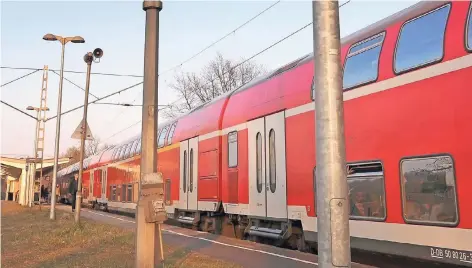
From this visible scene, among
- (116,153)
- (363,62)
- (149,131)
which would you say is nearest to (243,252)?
(149,131)

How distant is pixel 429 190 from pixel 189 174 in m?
9.04

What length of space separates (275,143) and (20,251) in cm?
594

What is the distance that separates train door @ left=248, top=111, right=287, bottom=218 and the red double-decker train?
2 centimetres

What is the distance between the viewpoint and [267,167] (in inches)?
382

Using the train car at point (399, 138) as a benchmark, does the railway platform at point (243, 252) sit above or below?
below

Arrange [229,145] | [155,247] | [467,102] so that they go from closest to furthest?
[467,102] → [155,247] → [229,145]

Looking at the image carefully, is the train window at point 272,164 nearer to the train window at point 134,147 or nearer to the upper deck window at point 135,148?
the upper deck window at point 135,148

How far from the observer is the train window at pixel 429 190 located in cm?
547

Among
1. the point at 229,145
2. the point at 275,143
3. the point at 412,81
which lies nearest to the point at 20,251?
the point at 229,145

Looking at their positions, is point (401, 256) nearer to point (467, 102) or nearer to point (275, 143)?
point (467, 102)

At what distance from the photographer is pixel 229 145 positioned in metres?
11.6

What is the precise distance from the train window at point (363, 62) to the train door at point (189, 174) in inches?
273

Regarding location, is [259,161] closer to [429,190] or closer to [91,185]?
[429,190]

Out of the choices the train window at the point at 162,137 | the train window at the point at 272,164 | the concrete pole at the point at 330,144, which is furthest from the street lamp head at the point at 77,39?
the concrete pole at the point at 330,144
